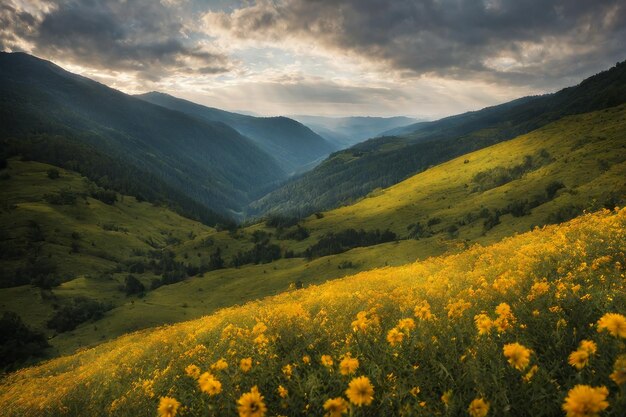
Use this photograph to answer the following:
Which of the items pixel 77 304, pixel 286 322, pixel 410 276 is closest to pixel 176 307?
pixel 77 304

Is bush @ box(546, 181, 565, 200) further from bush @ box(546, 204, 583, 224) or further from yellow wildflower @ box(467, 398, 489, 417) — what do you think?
yellow wildflower @ box(467, 398, 489, 417)

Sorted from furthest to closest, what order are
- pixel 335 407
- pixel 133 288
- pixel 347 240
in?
pixel 347 240 < pixel 133 288 < pixel 335 407

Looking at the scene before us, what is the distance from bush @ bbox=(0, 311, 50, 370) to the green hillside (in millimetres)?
3814

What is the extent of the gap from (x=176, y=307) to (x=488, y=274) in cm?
6951

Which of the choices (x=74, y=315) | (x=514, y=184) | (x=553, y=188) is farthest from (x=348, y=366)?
(x=514, y=184)

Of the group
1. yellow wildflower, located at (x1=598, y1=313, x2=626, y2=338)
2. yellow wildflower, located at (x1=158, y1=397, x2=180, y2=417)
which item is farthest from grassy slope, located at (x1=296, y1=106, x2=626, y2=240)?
yellow wildflower, located at (x1=158, y1=397, x2=180, y2=417)

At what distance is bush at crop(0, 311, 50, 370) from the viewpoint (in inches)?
2021

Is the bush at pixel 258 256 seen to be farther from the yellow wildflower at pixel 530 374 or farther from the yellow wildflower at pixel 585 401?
the yellow wildflower at pixel 585 401

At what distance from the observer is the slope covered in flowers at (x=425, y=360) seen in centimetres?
461

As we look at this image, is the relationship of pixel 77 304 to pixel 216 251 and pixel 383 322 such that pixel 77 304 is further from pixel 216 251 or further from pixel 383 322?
pixel 383 322

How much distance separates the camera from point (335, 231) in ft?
425

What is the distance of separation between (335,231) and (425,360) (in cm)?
12342

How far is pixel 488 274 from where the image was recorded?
12.7 m

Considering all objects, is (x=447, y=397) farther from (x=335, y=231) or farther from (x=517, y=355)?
(x=335, y=231)
